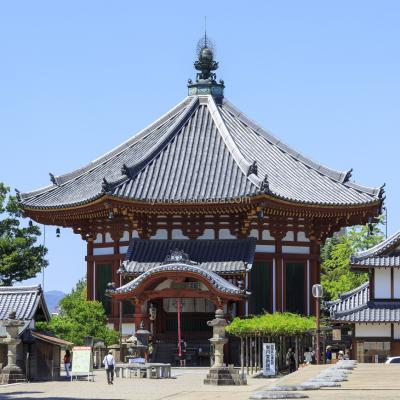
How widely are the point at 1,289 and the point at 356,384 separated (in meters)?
30.5

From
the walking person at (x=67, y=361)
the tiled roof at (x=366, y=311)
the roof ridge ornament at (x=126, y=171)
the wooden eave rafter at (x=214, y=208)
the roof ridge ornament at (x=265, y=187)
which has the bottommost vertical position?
the walking person at (x=67, y=361)

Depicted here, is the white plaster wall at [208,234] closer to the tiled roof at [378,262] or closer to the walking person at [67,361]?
the tiled roof at [378,262]

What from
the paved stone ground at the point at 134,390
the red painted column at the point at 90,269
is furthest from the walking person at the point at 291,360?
the red painted column at the point at 90,269

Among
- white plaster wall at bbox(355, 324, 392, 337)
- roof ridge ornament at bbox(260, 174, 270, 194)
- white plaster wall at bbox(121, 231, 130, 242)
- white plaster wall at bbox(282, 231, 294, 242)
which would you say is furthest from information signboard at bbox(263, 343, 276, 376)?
white plaster wall at bbox(121, 231, 130, 242)

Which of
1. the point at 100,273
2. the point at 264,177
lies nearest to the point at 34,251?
the point at 100,273

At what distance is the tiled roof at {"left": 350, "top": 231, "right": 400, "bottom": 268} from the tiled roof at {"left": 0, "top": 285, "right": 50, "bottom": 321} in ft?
56.5

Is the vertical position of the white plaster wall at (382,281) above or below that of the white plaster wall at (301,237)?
below

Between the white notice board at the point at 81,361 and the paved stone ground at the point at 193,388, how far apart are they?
929 mm

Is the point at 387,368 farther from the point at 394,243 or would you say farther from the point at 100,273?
the point at 100,273

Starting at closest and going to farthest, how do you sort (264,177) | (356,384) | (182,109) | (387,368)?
(356,384) → (387,368) → (264,177) → (182,109)

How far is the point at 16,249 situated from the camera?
93938 mm

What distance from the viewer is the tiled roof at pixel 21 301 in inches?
2699

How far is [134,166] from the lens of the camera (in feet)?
278

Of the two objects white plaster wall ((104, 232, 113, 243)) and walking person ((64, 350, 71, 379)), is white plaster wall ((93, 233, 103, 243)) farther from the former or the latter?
walking person ((64, 350, 71, 379))
